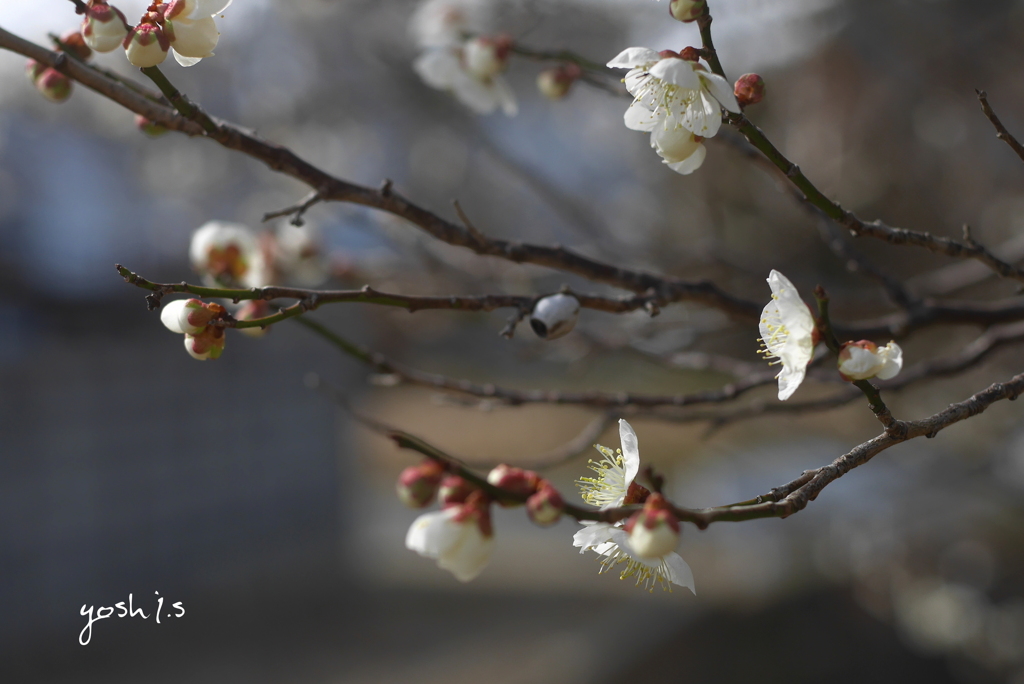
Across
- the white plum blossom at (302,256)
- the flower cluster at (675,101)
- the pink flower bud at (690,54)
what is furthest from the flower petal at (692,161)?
the white plum blossom at (302,256)

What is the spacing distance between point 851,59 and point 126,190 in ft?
31.4

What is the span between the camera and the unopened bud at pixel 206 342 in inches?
28.6

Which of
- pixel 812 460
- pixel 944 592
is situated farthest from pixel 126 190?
pixel 944 592

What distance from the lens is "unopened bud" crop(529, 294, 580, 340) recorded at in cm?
83

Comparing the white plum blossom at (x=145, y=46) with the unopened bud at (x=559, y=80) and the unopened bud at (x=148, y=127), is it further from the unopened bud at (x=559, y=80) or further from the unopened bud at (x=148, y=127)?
the unopened bud at (x=559, y=80)

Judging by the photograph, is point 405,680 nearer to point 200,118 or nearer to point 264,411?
point 264,411

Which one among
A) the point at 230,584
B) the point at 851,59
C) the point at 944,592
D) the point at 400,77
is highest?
the point at 400,77

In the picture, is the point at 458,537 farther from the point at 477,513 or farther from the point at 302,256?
the point at 302,256

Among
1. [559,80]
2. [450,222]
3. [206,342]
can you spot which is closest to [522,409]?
[559,80]

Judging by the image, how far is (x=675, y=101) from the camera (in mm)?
820

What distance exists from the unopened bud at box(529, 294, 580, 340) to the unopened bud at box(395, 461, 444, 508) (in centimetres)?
23

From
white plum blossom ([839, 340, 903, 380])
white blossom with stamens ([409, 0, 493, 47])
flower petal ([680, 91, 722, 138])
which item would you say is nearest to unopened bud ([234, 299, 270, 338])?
flower petal ([680, 91, 722, 138])

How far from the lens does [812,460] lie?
4992 millimetres

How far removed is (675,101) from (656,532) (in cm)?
49
